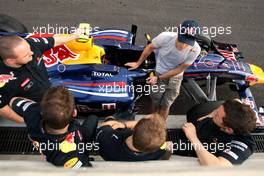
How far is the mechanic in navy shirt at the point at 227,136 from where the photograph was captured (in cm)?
265

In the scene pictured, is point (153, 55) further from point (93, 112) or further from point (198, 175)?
point (198, 175)

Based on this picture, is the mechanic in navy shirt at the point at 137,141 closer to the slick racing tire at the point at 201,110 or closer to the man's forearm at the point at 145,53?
the slick racing tire at the point at 201,110

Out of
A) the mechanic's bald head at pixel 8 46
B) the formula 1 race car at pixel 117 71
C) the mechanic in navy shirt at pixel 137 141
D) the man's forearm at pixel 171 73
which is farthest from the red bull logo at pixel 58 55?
the mechanic in navy shirt at pixel 137 141

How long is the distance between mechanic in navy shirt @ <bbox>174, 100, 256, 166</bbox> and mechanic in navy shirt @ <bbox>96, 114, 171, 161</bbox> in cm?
26

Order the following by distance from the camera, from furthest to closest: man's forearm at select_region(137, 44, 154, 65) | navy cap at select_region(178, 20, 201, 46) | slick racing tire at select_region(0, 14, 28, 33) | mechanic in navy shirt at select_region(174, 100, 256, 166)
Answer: slick racing tire at select_region(0, 14, 28, 33) → man's forearm at select_region(137, 44, 154, 65) → navy cap at select_region(178, 20, 201, 46) → mechanic in navy shirt at select_region(174, 100, 256, 166)

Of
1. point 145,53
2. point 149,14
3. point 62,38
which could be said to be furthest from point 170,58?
point 149,14

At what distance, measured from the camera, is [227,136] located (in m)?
2.92

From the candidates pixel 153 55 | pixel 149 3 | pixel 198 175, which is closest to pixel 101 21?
pixel 149 3

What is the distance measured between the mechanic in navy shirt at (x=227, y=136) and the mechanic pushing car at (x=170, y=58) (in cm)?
Result: 87

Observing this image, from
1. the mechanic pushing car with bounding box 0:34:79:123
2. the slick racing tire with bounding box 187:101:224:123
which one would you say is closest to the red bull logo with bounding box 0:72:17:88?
the mechanic pushing car with bounding box 0:34:79:123

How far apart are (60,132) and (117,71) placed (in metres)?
1.40

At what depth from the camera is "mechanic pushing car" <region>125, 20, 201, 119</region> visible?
3532 mm

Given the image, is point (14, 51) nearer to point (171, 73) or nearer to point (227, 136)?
point (171, 73)

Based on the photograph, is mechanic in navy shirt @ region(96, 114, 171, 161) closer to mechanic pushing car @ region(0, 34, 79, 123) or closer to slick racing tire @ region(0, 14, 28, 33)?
mechanic pushing car @ region(0, 34, 79, 123)
